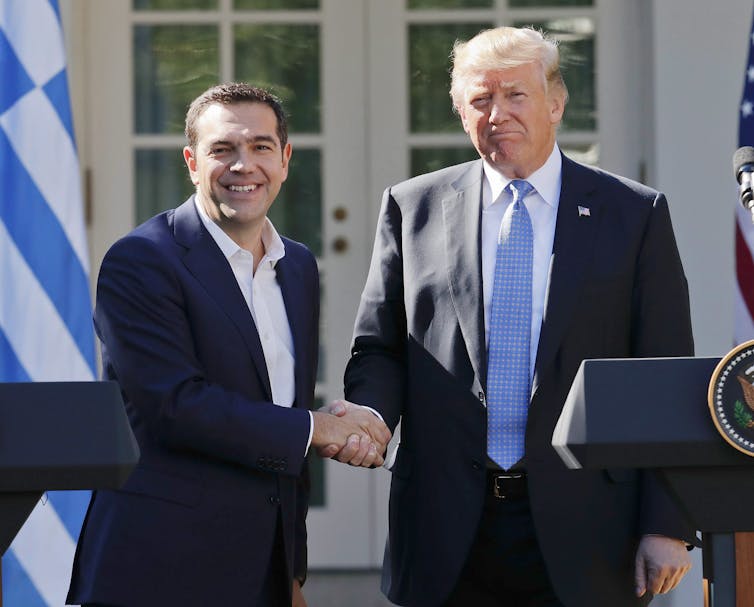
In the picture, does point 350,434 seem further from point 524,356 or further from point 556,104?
point 556,104

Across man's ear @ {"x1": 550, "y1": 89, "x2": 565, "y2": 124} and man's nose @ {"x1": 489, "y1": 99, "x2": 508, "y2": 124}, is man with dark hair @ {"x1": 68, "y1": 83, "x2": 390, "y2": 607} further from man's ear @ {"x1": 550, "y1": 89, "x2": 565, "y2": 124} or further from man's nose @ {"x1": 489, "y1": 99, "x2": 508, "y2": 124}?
man's ear @ {"x1": 550, "y1": 89, "x2": 565, "y2": 124}

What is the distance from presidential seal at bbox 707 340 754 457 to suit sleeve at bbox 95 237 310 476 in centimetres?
98

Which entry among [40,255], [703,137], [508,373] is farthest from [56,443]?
[703,137]

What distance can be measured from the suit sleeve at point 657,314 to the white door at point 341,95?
2389mm

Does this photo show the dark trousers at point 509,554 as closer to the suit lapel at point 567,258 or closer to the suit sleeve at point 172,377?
the suit lapel at point 567,258

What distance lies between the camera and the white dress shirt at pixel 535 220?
2961 millimetres

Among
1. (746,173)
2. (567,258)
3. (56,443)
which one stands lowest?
(56,443)

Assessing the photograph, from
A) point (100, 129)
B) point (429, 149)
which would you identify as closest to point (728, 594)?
point (429, 149)

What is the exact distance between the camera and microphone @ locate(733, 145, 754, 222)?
2.31 metres

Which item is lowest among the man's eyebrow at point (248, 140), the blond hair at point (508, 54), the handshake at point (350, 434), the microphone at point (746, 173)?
the handshake at point (350, 434)

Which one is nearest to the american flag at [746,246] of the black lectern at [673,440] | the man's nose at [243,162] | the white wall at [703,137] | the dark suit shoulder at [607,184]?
the white wall at [703,137]

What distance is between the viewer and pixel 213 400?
2727mm

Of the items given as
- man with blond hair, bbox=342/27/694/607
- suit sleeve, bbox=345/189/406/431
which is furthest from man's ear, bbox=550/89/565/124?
suit sleeve, bbox=345/189/406/431

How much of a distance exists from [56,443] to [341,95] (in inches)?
138
